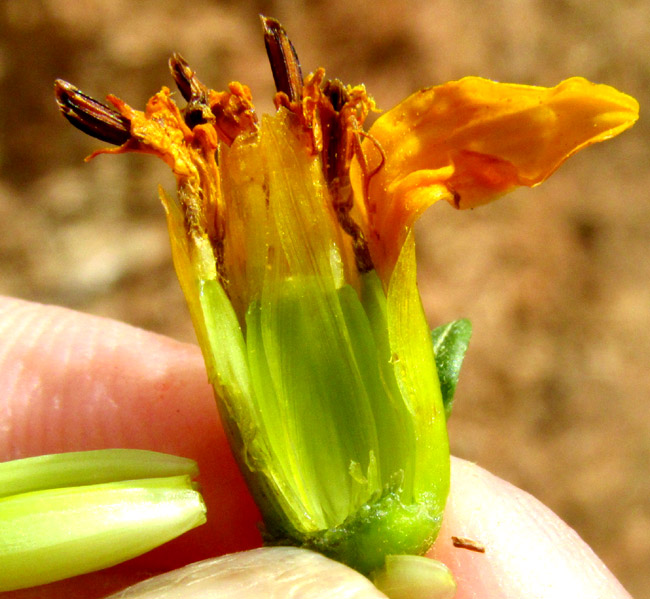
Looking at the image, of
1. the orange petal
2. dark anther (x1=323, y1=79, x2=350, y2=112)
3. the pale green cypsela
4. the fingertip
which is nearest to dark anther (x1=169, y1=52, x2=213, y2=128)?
dark anther (x1=323, y1=79, x2=350, y2=112)

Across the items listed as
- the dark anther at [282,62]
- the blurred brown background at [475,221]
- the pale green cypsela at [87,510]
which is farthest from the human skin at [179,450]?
the blurred brown background at [475,221]

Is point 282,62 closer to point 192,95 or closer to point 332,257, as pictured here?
point 192,95

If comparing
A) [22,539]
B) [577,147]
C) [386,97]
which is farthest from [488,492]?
[386,97]

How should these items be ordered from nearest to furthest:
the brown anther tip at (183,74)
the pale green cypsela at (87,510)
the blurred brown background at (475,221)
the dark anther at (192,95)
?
1. the pale green cypsela at (87,510)
2. the dark anther at (192,95)
3. the brown anther tip at (183,74)
4. the blurred brown background at (475,221)

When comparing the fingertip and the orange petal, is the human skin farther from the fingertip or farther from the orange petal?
the orange petal

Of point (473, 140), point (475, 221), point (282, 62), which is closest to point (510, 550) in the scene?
point (473, 140)

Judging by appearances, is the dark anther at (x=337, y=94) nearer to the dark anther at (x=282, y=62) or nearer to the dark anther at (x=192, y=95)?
the dark anther at (x=282, y=62)

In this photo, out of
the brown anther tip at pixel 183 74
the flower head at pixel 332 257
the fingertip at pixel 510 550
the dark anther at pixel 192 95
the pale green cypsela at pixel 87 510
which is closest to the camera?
the pale green cypsela at pixel 87 510
